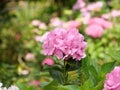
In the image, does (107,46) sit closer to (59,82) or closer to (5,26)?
(5,26)

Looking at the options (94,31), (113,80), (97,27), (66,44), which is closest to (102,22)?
(97,27)

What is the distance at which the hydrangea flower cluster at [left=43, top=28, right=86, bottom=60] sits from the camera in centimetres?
202

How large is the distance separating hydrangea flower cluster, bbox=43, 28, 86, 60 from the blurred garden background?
2.22m

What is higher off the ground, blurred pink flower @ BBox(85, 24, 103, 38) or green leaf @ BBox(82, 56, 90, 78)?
green leaf @ BBox(82, 56, 90, 78)

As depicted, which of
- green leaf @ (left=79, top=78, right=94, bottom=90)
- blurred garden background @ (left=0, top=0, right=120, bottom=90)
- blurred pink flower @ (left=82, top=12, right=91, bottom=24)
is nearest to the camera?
green leaf @ (left=79, top=78, right=94, bottom=90)

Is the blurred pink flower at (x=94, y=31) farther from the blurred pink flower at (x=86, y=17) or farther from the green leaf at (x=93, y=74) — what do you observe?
the green leaf at (x=93, y=74)

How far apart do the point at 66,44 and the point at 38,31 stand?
3.85 m

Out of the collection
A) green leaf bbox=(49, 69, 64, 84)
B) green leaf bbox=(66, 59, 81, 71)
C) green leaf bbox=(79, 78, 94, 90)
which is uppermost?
green leaf bbox=(79, 78, 94, 90)

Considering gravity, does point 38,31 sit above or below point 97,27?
below

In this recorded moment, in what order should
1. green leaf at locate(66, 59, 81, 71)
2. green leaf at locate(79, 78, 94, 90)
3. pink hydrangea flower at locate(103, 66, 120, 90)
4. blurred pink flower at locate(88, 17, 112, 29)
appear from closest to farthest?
pink hydrangea flower at locate(103, 66, 120, 90) → green leaf at locate(79, 78, 94, 90) → green leaf at locate(66, 59, 81, 71) → blurred pink flower at locate(88, 17, 112, 29)

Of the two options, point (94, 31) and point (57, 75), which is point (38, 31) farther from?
point (57, 75)

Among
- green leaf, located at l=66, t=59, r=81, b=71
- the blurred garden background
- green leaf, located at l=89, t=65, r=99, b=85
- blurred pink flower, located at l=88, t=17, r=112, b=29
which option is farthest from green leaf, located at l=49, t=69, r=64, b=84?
blurred pink flower, located at l=88, t=17, r=112, b=29

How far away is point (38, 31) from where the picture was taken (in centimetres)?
586

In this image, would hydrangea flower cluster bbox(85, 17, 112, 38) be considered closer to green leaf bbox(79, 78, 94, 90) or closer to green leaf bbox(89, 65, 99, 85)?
green leaf bbox(89, 65, 99, 85)
